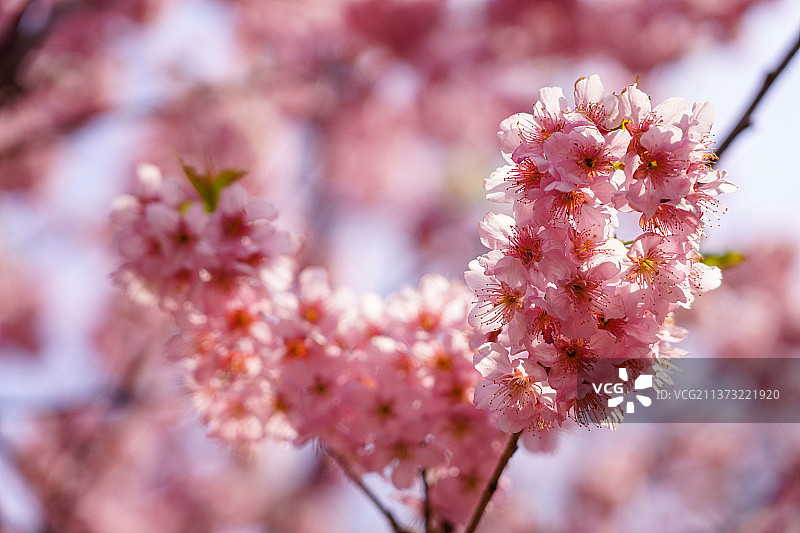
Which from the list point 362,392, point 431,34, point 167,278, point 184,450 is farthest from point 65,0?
point 184,450

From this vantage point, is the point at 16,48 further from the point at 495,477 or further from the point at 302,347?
the point at 495,477

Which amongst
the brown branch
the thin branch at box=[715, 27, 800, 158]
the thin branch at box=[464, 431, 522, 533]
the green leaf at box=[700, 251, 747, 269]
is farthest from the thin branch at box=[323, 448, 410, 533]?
the brown branch

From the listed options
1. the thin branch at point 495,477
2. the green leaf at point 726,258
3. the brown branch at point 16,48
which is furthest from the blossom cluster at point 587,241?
the brown branch at point 16,48

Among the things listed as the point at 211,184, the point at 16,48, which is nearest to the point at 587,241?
the point at 211,184

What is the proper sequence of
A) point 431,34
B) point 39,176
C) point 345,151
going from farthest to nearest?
point 345,151
point 39,176
point 431,34

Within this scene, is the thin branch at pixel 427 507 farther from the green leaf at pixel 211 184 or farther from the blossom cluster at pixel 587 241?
the green leaf at pixel 211 184

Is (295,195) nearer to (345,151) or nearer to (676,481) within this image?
(345,151)
